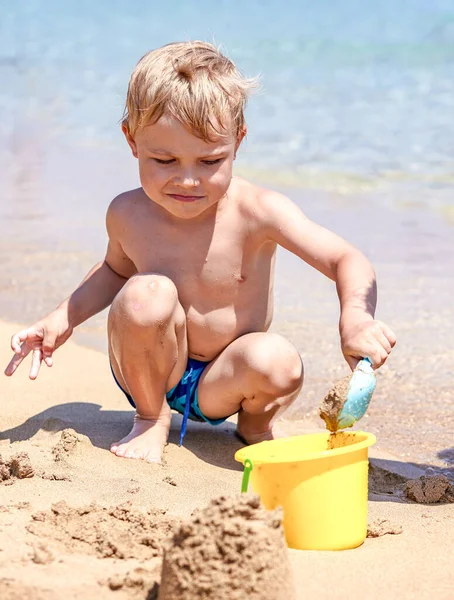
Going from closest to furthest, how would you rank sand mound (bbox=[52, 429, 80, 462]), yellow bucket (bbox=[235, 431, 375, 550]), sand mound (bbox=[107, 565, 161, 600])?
sand mound (bbox=[107, 565, 161, 600]) < yellow bucket (bbox=[235, 431, 375, 550]) < sand mound (bbox=[52, 429, 80, 462])

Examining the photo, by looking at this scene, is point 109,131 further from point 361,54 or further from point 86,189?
point 361,54

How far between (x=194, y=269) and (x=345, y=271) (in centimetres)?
58

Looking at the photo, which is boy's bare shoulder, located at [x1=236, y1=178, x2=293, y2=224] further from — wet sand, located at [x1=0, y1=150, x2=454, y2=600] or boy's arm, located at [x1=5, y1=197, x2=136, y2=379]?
wet sand, located at [x1=0, y1=150, x2=454, y2=600]

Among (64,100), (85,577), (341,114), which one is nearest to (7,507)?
(85,577)

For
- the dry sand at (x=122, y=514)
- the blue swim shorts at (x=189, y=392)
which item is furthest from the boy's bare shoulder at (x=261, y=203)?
the dry sand at (x=122, y=514)

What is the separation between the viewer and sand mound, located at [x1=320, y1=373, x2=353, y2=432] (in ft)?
7.10

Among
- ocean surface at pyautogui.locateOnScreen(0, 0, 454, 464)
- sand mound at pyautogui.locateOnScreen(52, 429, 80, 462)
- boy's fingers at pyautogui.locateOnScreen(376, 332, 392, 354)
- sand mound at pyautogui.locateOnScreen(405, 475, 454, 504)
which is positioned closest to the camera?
boy's fingers at pyautogui.locateOnScreen(376, 332, 392, 354)

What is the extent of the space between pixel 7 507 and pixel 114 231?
1279 mm

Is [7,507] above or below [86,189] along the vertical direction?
below

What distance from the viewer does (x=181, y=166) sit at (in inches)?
109

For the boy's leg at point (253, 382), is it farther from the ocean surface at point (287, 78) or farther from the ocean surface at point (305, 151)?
the ocean surface at point (287, 78)

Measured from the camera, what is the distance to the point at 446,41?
1380 centimetres

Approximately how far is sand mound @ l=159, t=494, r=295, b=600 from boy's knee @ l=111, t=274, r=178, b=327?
1236 mm

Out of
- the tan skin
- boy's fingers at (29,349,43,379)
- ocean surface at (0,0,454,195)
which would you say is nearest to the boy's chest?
the tan skin
